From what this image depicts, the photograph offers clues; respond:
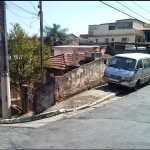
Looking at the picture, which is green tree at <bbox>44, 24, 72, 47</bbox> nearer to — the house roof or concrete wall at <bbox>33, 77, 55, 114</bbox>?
the house roof

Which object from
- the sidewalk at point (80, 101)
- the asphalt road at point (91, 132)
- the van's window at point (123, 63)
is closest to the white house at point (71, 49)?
the van's window at point (123, 63)

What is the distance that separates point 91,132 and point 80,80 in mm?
5012

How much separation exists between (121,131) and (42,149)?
99.0 inches

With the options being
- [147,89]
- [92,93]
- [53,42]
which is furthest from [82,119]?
[53,42]

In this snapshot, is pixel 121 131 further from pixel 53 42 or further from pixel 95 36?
pixel 95 36

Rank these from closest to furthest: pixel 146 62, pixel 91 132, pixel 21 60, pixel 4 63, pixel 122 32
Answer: pixel 91 132, pixel 4 63, pixel 21 60, pixel 146 62, pixel 122 32

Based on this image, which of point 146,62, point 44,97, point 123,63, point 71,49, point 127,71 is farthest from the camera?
point 71,49

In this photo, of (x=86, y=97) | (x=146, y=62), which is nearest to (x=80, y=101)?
(x=86, y=97)

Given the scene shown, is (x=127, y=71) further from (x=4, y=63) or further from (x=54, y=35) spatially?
(x=54, y=35)

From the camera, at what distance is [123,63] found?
1233 cm

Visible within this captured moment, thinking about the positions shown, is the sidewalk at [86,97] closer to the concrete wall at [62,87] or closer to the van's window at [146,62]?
the concrete wall at [62,87]

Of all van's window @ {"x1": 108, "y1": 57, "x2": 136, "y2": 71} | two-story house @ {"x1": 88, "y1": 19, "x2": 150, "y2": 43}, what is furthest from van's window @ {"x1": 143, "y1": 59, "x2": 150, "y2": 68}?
two-story house @ {"x1": 88, "y1": 19, "x2": 150, "y2": 43}

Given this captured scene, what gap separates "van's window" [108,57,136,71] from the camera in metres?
12.1

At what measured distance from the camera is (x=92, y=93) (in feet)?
36.9
